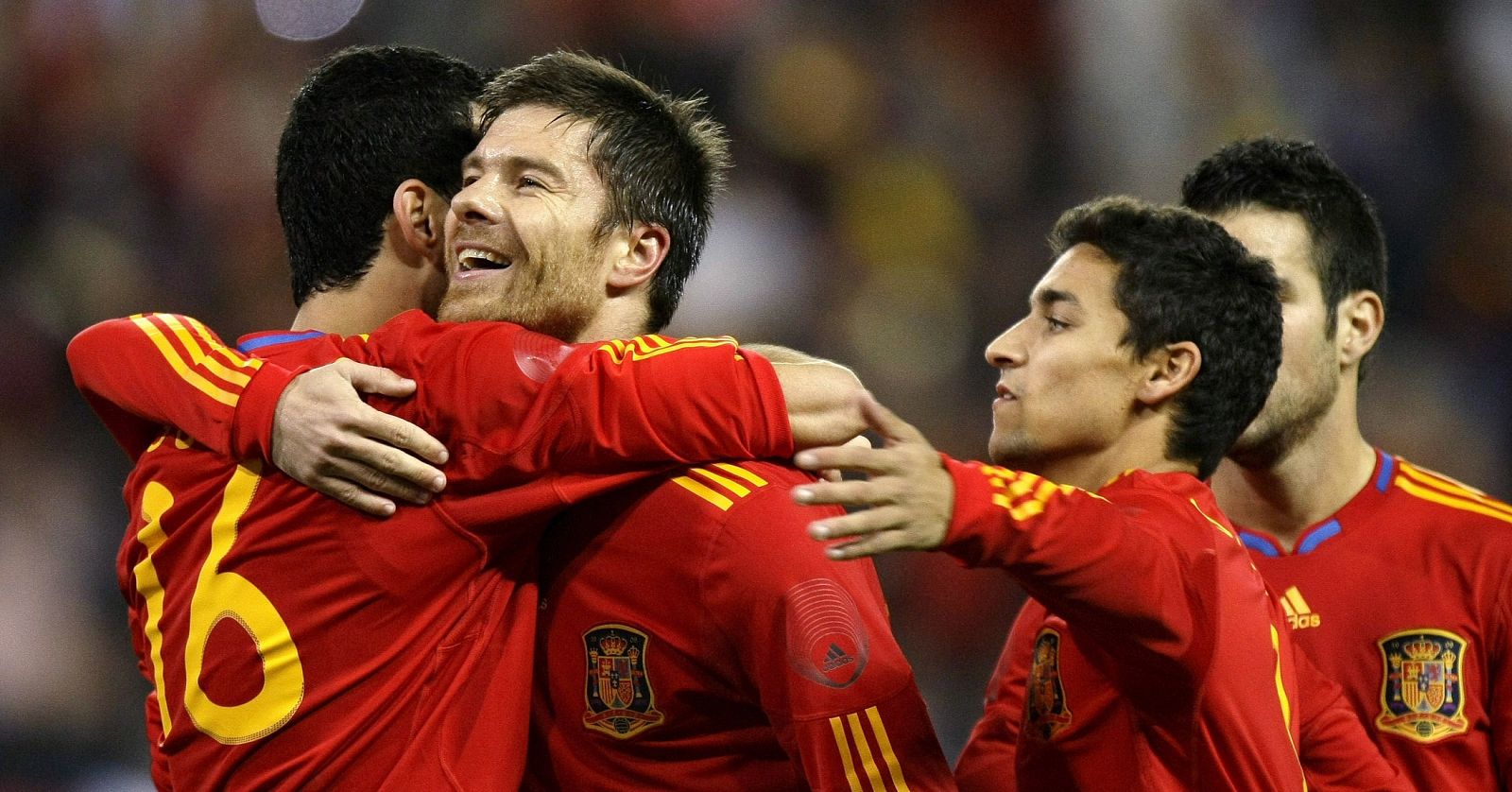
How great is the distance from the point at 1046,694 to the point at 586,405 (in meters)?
0.89

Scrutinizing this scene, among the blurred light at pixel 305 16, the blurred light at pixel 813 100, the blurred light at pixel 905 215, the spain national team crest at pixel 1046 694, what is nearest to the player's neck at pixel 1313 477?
the spain national team crest at pixel 1046 694

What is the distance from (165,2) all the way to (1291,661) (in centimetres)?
651

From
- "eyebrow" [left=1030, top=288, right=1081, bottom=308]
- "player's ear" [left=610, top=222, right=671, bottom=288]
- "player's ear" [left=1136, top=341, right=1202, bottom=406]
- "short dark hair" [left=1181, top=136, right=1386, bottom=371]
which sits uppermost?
"short dark hair" [left=1181, top=136, right=1386, bottom=371]

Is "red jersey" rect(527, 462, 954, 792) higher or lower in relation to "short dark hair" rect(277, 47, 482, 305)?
lower

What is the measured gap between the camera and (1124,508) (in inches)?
92.3

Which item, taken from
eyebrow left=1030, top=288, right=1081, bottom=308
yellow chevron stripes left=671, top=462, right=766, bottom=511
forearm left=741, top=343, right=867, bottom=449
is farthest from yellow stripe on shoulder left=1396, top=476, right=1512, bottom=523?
yellow chevron stripes left=671, top=462, right=766, bottom=511

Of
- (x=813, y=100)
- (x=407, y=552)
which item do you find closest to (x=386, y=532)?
(x=407, y=552)

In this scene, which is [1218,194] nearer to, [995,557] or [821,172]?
[995,557]

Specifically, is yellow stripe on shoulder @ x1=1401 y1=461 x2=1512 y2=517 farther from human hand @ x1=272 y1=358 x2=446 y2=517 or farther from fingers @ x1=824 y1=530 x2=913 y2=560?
human hand @ x1=272 y1=358 x2=446 y2=517

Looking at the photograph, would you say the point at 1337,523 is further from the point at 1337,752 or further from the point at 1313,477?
the point at 1337,752

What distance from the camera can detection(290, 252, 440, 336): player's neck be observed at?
2916 millimetres

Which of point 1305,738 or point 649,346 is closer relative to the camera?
point 649,346

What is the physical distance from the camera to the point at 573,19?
713 cm

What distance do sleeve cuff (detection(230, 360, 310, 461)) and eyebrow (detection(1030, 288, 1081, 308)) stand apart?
1.32m
